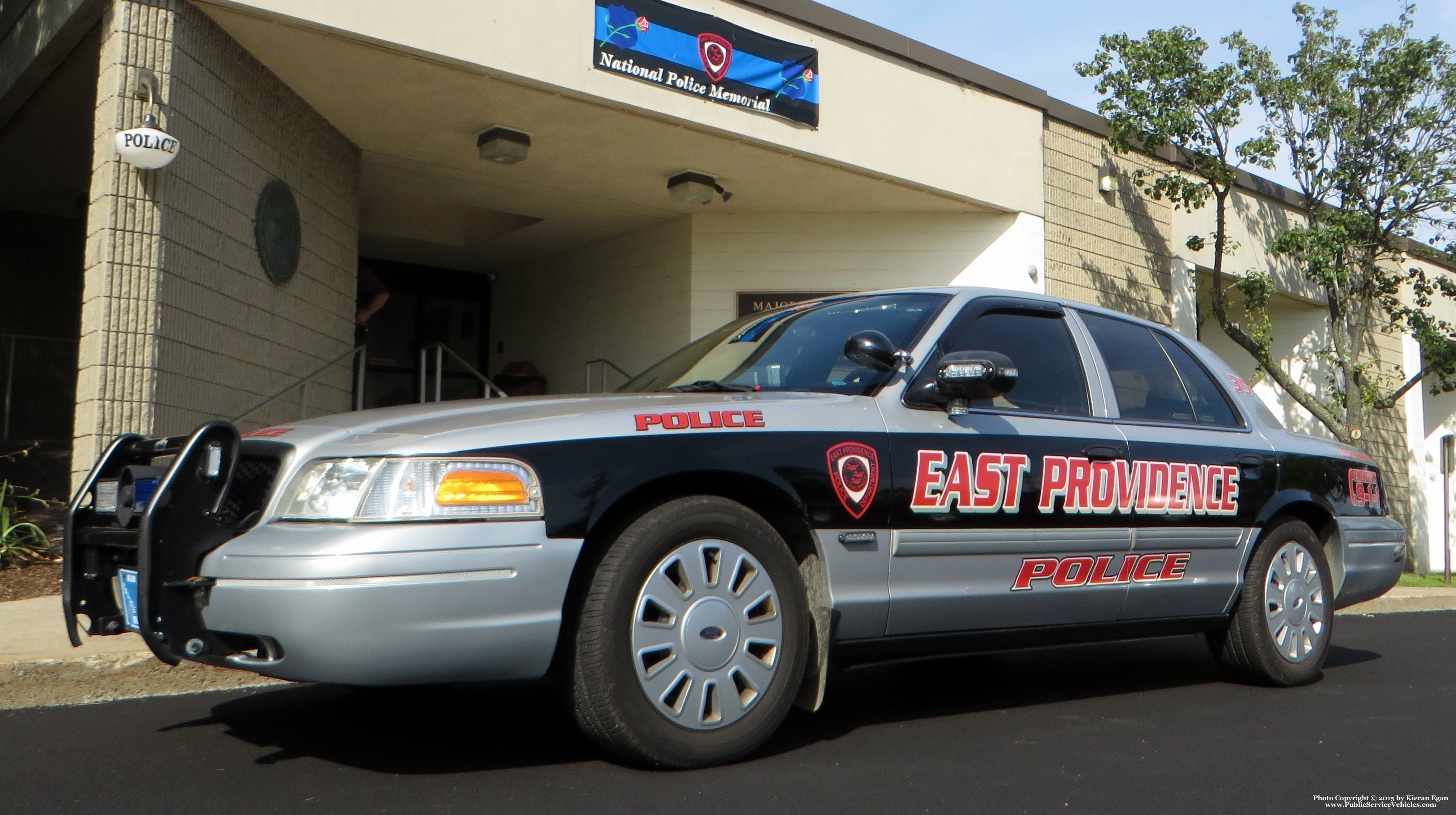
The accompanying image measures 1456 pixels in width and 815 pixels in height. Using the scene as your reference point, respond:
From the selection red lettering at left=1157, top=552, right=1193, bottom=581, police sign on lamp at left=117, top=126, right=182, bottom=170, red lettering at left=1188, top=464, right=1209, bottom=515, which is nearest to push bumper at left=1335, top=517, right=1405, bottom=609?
red lettering at left=1188, top=464, right=1209, bottom=515

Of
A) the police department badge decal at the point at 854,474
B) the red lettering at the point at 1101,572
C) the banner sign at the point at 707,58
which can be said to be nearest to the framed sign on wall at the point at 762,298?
the banner sign at the point at 707,58

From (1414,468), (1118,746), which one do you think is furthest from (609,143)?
(1414,468)

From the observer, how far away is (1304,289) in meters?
17.3

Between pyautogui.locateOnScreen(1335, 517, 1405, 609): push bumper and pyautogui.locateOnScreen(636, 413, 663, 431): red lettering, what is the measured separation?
3.67 m

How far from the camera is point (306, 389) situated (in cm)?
1019

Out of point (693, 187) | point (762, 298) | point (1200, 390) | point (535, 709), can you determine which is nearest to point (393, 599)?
point (535, 709)

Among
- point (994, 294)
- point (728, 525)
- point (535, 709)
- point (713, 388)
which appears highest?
point (994, 294)

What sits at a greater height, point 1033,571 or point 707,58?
point 707,58

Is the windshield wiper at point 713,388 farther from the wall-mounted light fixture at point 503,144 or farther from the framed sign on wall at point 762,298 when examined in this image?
the framed sign on wall at point 762,298

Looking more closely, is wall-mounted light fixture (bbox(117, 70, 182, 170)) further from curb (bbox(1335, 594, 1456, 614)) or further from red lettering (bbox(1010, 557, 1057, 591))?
curb (bbox(1335, 594, 1456, 614))

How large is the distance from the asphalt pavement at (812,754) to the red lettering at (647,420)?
0.97m

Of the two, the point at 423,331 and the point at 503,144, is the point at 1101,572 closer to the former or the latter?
the point at 503,144

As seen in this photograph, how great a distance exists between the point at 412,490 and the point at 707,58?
8.14 metres

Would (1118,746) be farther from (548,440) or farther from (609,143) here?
(609,143)
